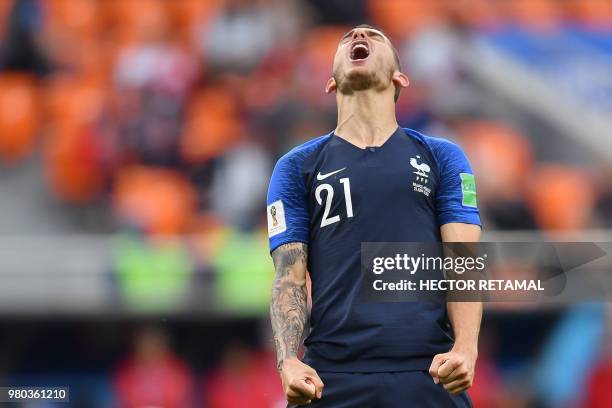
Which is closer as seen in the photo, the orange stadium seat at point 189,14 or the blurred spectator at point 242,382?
the blurred spectator at point 242,382

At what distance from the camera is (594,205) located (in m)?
9.79

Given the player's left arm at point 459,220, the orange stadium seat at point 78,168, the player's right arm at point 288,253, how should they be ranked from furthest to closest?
1. the orange stadium seat at point 78,168
2. the player's right arm at point 288,253
3. the player's left arm at point 459,220

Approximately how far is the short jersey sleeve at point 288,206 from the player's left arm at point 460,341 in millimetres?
478

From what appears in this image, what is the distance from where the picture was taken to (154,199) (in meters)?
9.46

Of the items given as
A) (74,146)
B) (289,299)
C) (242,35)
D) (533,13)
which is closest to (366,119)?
(289,299)

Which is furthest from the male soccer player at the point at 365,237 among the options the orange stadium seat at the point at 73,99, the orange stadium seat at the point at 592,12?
the orange stadium seat at the point at 592,12

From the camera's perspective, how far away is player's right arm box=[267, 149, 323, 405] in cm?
388

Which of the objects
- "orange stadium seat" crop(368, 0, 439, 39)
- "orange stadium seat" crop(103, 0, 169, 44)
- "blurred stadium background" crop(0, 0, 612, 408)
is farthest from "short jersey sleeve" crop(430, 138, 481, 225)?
"orange stadium seat" crop(368, 0, 439, 39)

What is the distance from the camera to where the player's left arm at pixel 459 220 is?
12.3 feet

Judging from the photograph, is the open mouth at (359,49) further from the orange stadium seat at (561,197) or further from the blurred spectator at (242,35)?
the blurred spectator at (242,35)

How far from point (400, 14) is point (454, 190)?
337 inches

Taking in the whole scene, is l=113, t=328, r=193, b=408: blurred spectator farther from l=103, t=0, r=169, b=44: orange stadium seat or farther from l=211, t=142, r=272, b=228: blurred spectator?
l=103, t=0, r=169, b=44: orange stadium seat

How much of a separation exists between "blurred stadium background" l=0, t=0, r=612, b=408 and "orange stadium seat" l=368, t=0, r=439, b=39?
0.03 m

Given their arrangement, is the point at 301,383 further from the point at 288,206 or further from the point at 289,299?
the point at 288,206
